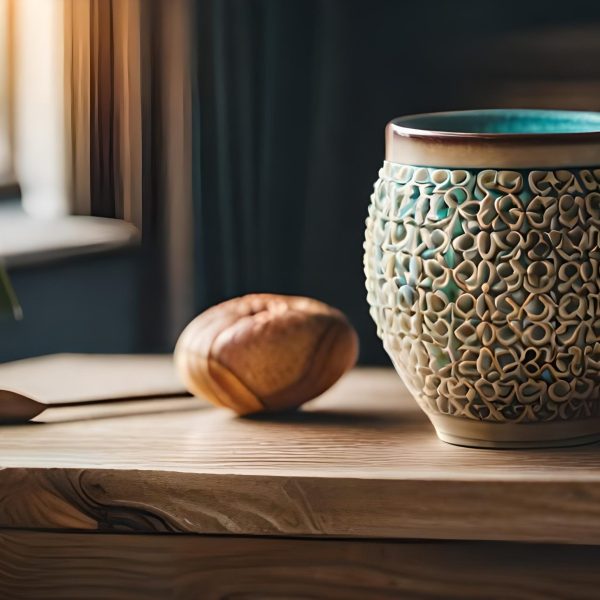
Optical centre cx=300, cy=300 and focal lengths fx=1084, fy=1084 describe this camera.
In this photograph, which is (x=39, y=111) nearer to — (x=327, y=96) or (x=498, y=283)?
(x=327, y=96)

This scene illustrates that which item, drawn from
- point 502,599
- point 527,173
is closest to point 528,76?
point 527,173

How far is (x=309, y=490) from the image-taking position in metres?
0.51

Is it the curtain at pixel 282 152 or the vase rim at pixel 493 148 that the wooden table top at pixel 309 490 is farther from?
the curtain at pixel 282 152

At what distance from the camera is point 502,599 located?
1.69 ft

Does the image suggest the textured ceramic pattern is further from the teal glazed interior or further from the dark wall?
the dark wall

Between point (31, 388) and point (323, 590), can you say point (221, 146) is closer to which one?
point (31, 388)

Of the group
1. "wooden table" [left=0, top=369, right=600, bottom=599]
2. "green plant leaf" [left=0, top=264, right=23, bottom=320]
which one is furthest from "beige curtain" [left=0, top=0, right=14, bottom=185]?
"wooden table" [left=0, top=369, right=600, bottom=599]

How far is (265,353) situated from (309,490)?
123 millimetres

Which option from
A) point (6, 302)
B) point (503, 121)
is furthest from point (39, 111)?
point (503, 121)

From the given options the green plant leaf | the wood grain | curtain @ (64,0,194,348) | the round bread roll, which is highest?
curtain @ (64,0,194,348)

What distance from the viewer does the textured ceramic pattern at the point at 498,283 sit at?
1.69ft

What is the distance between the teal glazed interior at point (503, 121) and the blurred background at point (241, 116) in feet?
0.93

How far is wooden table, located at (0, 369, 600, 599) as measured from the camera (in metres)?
0.51

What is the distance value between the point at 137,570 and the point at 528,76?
539mm
